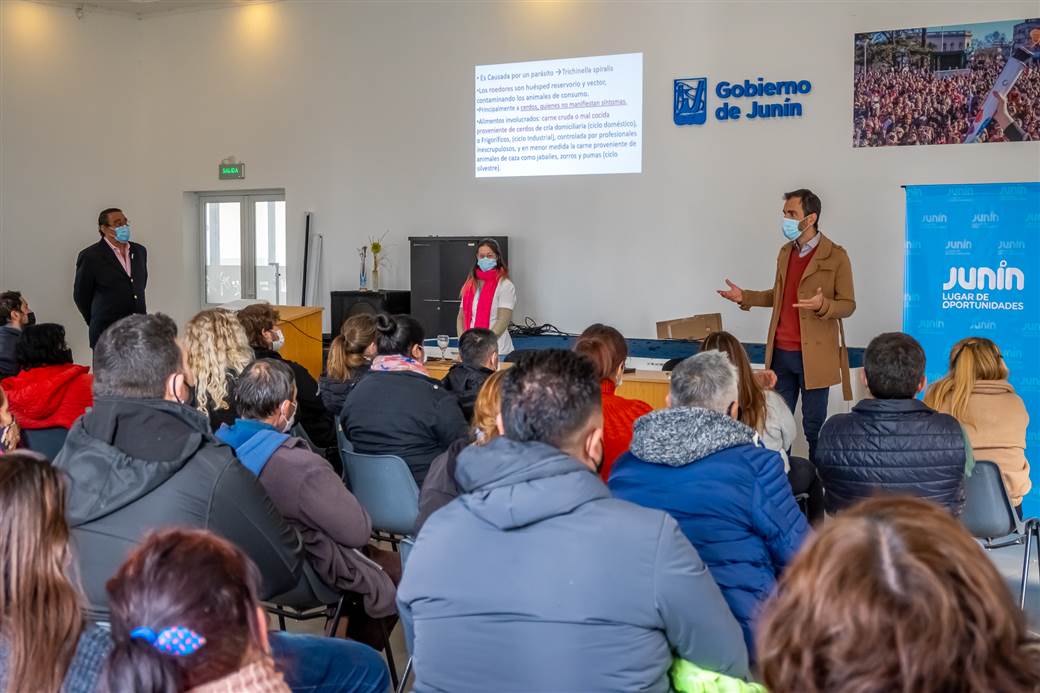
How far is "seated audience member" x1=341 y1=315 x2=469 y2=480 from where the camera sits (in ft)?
12.2

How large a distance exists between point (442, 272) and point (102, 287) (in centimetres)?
277

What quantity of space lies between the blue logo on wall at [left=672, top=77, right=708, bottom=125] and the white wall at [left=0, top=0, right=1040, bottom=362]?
9cm

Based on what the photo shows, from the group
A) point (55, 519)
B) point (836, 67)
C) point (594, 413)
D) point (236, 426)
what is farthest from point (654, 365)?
point (55, 519)

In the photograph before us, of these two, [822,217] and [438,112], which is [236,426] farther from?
[438,112]

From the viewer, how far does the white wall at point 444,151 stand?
7480mm

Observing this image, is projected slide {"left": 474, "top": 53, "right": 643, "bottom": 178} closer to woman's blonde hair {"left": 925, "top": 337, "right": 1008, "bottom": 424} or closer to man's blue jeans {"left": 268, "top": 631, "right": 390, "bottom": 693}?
woman's blonde hair {"left": 925, "top": 337, "right": 1008, "bottom": 424}

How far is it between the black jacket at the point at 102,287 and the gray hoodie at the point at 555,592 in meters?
6.60

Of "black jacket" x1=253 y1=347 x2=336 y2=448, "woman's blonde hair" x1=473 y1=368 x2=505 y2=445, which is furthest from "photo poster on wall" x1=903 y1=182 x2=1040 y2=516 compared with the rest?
"woman's blonde hair" x1=473 y1=368 x2=505 y2=445

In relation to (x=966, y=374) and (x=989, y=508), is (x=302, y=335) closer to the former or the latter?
(x=966, y=374)

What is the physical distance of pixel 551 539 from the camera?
1.72 metres

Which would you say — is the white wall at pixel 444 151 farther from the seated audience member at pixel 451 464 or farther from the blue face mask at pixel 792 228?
the seated audience member at pixel 451 464

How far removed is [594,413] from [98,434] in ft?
3.64

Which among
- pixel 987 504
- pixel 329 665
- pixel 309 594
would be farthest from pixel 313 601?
pixel 987 504

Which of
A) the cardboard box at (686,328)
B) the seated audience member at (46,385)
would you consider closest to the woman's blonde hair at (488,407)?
the seated audience member at (46,385)
